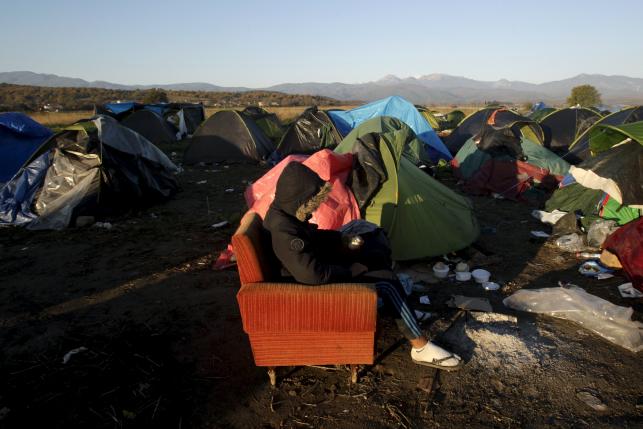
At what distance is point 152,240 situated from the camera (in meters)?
6.93

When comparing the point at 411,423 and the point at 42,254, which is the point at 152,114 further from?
the point at 411,423

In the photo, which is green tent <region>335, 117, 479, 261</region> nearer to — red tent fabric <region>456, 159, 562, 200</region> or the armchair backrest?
the armchair backrest

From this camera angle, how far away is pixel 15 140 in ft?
35.9

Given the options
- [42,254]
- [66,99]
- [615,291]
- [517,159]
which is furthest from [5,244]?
[66,99]

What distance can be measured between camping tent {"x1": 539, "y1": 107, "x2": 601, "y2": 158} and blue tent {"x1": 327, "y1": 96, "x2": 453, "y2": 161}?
202 inches

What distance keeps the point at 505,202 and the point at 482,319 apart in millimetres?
5312

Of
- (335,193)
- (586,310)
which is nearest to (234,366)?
(335,193)

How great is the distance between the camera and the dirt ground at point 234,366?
Answer: 3068mm

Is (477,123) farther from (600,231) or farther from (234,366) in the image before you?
(234,366)

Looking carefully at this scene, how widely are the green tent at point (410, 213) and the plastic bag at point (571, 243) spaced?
1363mm

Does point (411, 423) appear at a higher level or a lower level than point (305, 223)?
lower

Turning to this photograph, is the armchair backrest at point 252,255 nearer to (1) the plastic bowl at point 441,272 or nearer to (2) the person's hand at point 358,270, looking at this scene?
(2) the person's hand at point 358,270

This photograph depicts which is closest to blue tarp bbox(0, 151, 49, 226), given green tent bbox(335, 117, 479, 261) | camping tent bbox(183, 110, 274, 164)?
camping tent bbox(183, 110, 274, 164)

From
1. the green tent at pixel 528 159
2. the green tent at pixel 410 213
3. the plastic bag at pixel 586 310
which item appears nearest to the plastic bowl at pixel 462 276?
the green tent at pixel 410 213
